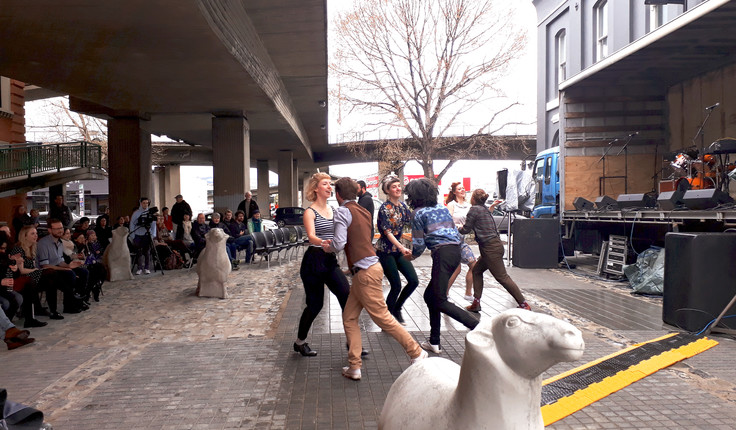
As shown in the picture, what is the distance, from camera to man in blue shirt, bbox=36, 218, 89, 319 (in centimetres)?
757

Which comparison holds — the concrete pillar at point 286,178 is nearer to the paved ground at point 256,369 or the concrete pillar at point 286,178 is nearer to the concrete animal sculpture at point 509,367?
the paved ground at point 256,369

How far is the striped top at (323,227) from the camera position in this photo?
5.19m

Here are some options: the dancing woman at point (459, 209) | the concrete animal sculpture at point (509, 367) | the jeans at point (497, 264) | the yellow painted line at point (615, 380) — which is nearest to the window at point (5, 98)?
the dancing woman at point (459, 209)

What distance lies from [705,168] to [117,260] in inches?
463

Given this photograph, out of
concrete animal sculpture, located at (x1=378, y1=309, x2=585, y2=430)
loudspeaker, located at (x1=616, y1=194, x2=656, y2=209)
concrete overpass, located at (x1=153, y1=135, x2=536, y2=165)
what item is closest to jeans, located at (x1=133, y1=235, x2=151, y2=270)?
loudspeaker, located at (x1=616, y1=194, x2=656, y2=209)

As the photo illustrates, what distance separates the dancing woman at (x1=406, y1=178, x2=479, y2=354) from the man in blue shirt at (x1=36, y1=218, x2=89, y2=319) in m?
5.05

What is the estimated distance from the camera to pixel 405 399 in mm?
2418

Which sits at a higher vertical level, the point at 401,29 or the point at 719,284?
the point at 401,29

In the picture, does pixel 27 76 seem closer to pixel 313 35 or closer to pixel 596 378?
pixel 313 35

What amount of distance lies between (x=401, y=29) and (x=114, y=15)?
18.2 metres

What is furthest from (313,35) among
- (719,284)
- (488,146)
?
(488,146)

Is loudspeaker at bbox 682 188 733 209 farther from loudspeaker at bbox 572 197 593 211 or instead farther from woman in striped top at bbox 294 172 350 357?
woman in striped top at bbox 294 172 350 357

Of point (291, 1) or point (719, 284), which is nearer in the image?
point (719, 284)

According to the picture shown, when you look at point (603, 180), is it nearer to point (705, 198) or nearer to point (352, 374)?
point (705, 198)
